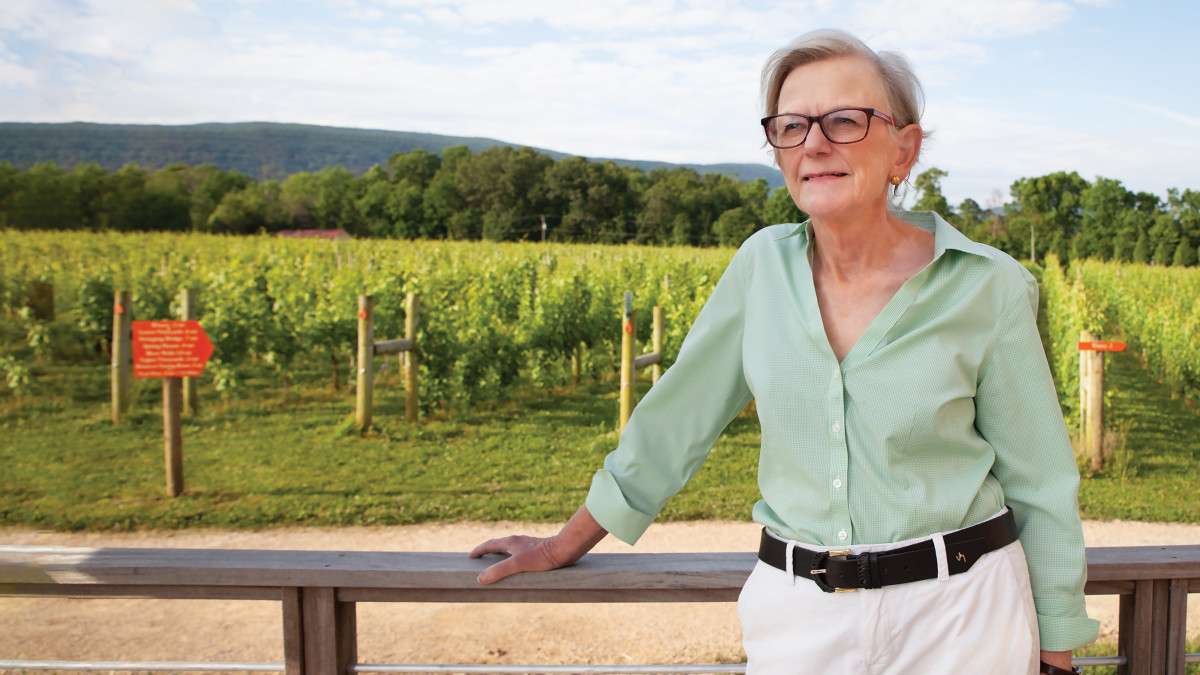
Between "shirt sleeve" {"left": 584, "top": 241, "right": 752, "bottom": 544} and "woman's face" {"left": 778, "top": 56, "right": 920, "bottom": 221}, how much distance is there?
Result: 6.2 inches

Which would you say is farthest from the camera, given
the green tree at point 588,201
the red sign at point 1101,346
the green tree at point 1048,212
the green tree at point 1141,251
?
the green tree at point 1048,212

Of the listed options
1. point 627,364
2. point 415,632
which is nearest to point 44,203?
point 627,364

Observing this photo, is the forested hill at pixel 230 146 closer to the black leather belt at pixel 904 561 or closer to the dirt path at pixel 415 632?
the dirt path at pixel 415 632

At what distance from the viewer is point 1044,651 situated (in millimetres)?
1065

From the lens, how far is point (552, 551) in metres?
1.28

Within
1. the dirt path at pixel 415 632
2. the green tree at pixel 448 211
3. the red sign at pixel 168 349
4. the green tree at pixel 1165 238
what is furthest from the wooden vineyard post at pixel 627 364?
the green tree at pixel 1165 238

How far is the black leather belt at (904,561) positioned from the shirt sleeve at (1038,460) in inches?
2.6

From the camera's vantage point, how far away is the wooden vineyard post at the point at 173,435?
5.95 m

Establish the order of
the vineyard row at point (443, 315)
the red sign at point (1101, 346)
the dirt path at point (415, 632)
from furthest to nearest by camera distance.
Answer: the vineyard row at point (443, 315)
the red sign at point (1101, 346)
the dirt path at point (415, 632)

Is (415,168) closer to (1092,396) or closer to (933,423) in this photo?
(1092,396)

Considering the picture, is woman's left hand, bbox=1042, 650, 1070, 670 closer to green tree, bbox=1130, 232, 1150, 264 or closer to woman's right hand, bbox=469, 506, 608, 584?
A: woman's right hand, bbox=469, 506, 608, 584

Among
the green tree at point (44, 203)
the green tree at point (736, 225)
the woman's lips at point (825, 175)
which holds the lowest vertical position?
the woman's lips at point (825, 175)

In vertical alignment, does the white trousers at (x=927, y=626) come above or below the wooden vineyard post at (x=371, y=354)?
above

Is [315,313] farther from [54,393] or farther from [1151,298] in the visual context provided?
[1151,298]
